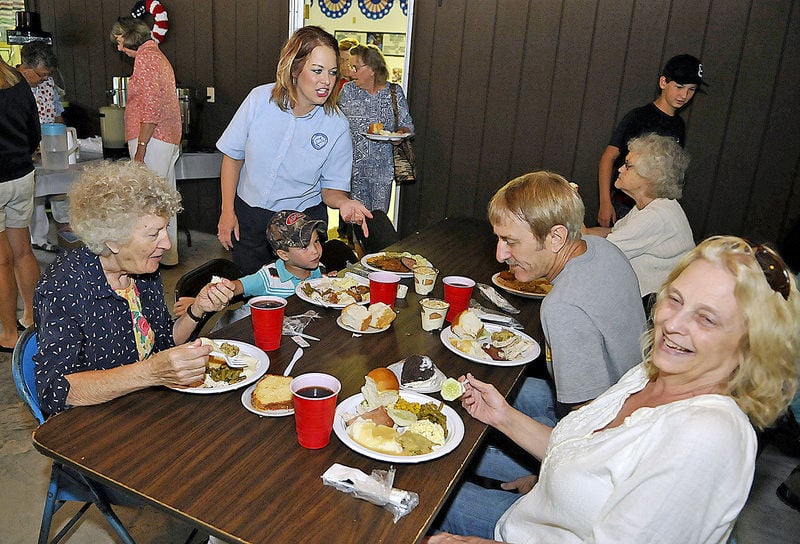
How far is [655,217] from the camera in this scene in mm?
2732

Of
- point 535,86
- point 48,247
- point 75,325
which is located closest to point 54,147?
point 48,247

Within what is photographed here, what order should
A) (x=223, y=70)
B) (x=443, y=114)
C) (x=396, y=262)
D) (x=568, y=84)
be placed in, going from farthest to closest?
(x=223, y=70)
(x=443, y=114)
(x=568, y=84)
(x=396, y=262)

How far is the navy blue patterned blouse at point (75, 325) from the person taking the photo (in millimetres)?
1457

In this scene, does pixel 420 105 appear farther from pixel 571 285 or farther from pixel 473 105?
pixel 571 285

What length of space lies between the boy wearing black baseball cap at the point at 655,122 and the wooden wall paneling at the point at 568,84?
1.42ft

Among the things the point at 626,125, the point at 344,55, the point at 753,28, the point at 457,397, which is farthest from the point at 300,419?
the point at 344,55

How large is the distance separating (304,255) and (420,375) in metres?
0.97

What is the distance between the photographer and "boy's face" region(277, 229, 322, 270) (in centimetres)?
244

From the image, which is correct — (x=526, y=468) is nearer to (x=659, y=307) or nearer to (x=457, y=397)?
(x=457, y=397)

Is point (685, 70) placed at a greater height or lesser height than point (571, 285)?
greater

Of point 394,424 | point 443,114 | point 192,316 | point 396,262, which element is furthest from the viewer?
point 443,114

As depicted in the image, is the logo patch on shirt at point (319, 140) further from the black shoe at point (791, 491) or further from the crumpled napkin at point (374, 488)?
the black shoe at point (791, 491)

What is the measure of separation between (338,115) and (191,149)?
3180 mm

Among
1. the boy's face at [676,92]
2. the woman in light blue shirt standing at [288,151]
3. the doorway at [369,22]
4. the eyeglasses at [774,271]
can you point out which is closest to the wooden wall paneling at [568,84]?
the boy's face at [676,92]
